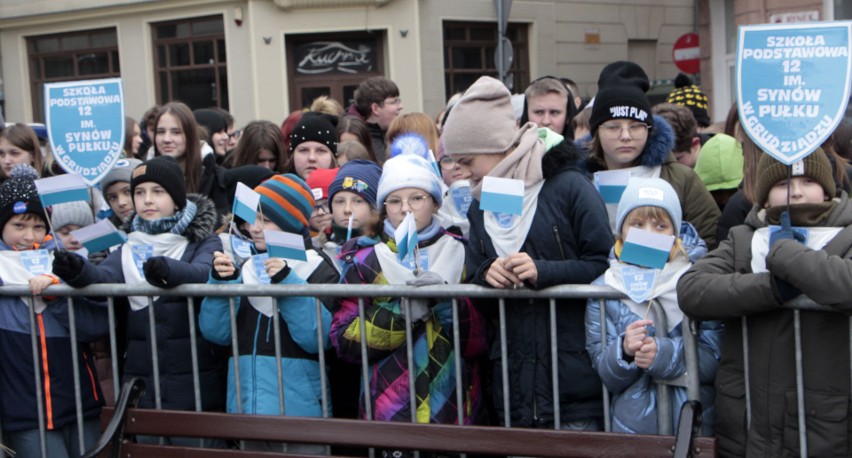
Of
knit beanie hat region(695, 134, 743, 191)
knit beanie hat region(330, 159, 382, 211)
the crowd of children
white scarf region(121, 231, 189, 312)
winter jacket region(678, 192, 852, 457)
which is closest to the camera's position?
winter jacket region(678, 192, 852, 457)

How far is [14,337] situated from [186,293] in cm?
97

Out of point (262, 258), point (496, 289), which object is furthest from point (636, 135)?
point (262, 258)

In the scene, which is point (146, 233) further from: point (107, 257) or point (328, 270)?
point (328, 270)

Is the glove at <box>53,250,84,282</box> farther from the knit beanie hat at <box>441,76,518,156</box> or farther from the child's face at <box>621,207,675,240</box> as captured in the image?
the child's face at <box>621,207,675,240</box>

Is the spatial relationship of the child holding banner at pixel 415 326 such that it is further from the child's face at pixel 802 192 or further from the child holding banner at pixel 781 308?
the child's face at pixel 802 192

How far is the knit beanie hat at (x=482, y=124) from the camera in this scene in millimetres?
3975

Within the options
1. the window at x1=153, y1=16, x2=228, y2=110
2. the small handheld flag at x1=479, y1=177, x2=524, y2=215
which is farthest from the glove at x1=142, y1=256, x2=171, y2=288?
the window at x1=153, y1=16, x2=228, y2=110

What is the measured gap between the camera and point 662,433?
3.62 meters

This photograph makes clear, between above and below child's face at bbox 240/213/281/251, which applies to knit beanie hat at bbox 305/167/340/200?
above

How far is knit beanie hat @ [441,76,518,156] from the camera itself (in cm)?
397

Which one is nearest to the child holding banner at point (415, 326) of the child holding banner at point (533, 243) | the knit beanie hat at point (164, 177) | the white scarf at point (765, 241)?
the child holding banner at point (533, 243)

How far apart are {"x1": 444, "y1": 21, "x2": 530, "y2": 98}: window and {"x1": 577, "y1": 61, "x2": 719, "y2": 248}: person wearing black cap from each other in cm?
1346

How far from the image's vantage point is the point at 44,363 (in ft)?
14.6

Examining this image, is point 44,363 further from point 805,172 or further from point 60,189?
point 805,172
